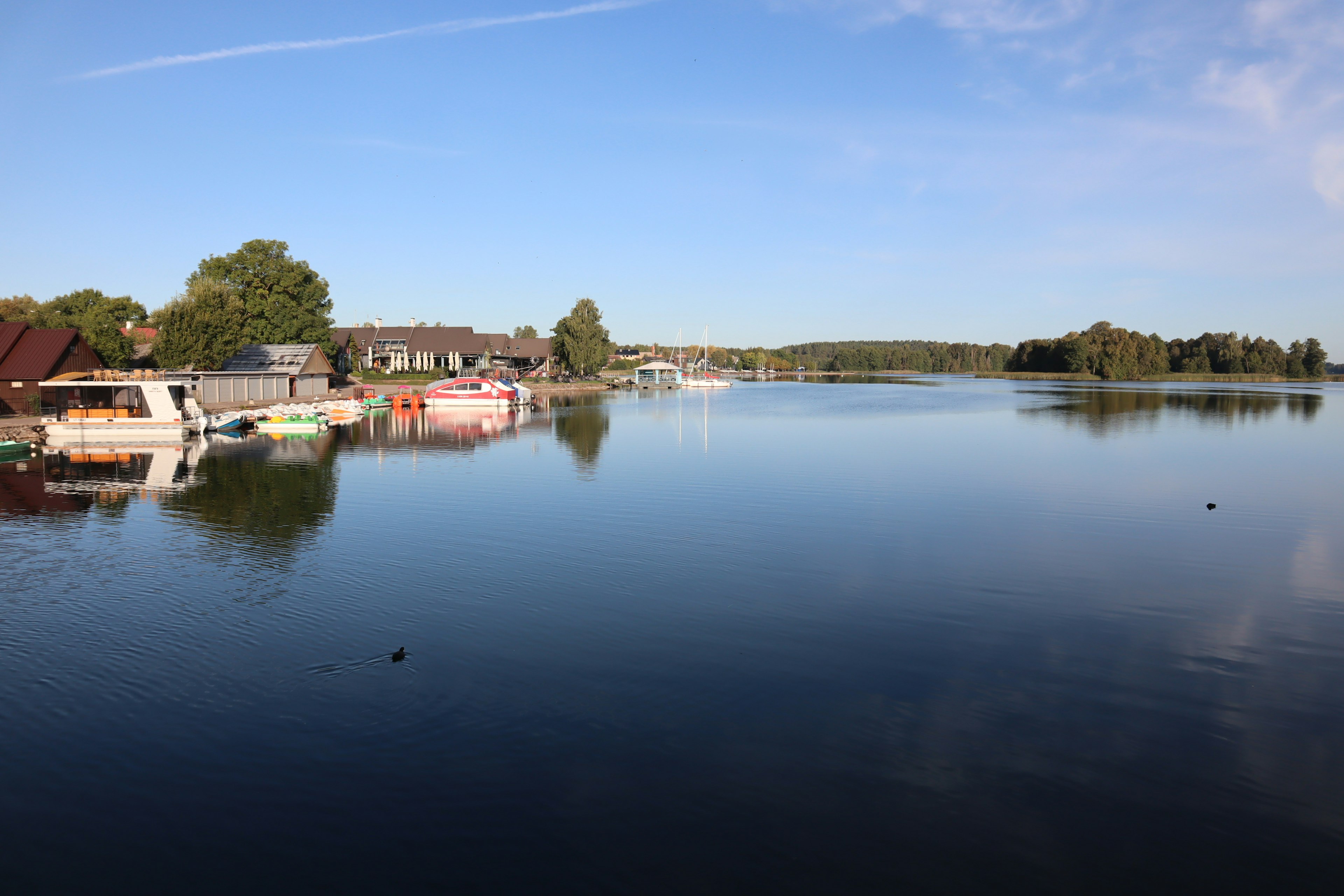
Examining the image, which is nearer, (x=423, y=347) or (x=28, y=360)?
(x=28, y=360)

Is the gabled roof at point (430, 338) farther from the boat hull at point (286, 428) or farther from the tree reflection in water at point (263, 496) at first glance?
the tree reflection in water at point (263, 496)

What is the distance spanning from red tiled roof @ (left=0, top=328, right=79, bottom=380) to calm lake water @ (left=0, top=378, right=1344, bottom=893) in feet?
90.8

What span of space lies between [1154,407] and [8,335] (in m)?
80.5

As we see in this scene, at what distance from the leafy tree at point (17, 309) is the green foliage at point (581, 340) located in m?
62.2

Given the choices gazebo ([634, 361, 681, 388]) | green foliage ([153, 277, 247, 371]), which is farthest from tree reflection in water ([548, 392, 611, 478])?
gazebo ([634, 361, 681, 388])

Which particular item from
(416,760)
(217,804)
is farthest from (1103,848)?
(217,804)

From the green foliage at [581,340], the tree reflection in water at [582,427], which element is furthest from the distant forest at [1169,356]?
the tree reflection in water at [582,427]

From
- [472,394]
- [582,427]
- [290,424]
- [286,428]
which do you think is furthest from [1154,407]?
[286,428]

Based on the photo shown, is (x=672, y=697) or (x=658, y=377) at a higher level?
(x=658, y=377)

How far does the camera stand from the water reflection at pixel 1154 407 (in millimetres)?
50938

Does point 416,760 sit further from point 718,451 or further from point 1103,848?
point 718,451

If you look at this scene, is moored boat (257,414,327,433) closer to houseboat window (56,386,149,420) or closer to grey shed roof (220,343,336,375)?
houseboat window (56,386,149,420)

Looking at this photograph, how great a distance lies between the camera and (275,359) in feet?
211

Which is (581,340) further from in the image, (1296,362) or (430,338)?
(1296,362)
